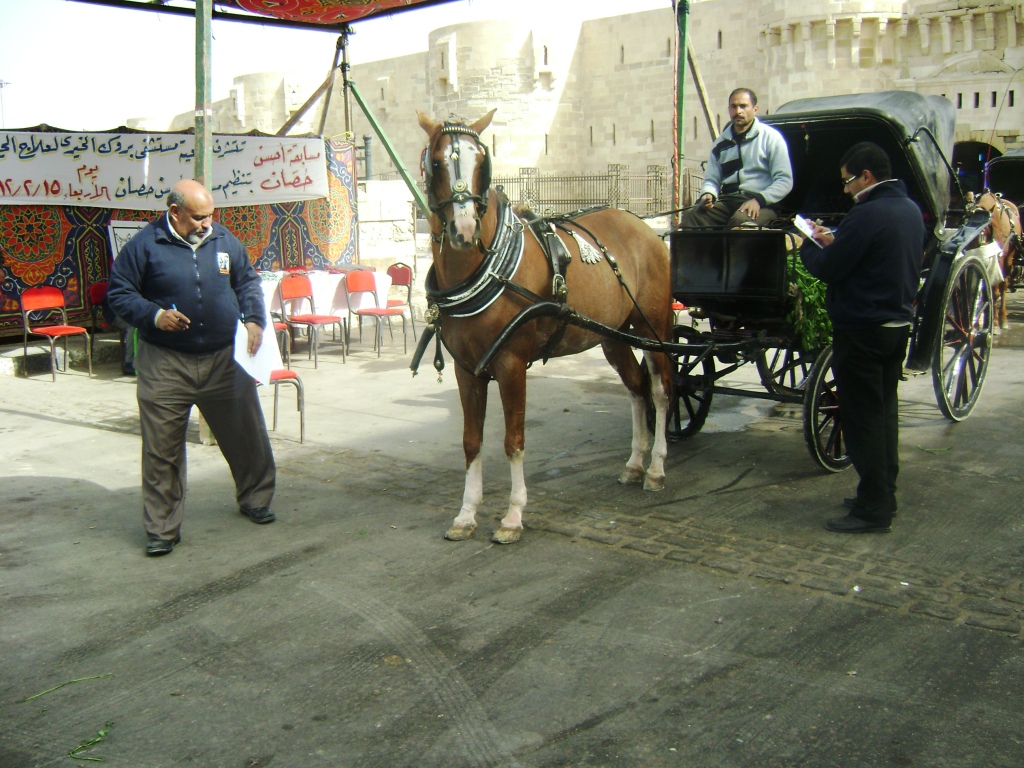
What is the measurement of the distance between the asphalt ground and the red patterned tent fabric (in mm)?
4371

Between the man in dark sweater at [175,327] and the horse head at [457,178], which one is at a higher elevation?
the horse head at [457,178]

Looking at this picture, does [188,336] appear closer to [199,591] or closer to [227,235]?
[227,235]

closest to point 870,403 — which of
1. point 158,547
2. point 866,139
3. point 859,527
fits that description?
point 859,527

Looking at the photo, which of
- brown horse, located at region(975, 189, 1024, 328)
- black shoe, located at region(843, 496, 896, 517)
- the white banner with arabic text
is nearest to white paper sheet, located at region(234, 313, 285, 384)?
black shoe, located at region(843, 496, 896, 517)

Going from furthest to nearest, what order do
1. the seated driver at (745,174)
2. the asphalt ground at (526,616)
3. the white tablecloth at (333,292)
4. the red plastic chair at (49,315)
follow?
the white tablecloth at (333,292), the red plastic chair at (49,315), the seated driver at (745,174), the asphalt ground at (526,616)

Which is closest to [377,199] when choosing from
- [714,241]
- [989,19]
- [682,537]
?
[714,241]

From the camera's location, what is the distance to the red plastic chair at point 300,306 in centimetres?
1033

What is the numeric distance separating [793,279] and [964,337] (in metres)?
1.91

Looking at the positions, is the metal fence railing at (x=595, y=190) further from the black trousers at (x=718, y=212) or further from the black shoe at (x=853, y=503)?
the black shoe at (x=853, y=503)

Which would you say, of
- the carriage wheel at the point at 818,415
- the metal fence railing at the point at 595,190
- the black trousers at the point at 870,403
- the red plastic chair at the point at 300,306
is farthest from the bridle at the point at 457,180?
the metal fence railing at the point at 595,190

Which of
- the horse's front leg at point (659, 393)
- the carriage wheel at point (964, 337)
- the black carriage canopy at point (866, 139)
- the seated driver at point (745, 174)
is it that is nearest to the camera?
the horse's front leg at point (659, 393)

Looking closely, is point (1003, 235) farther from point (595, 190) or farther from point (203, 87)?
point (595, 190)

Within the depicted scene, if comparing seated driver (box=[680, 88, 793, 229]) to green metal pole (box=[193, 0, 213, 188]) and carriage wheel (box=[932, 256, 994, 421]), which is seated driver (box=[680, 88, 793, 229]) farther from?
green metal pole (box=[193, 0, 213, 188])

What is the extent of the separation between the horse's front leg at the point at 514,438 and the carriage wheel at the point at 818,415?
1.77m
